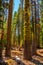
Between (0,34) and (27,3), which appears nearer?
(27,3)

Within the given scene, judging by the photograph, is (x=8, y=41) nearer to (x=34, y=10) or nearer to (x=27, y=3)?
(x=27, y=3)

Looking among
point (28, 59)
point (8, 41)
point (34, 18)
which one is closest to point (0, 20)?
point (28, 59)

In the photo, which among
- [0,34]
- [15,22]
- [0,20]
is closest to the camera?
[0,20]

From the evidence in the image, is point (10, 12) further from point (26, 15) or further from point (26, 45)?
point (26, 45)

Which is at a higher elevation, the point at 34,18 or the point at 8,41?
the point at 34,18

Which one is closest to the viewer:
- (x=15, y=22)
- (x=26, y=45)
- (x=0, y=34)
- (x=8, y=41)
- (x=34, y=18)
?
(x=26, y=45)

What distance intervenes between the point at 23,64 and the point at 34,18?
15.7m

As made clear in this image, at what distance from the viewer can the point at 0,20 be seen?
42.9 feet

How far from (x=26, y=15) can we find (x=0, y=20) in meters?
2.46

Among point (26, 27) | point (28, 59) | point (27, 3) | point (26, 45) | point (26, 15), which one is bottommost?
point (28, 59)

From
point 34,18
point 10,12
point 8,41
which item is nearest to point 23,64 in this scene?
point 8,41

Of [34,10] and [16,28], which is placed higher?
[34,10]

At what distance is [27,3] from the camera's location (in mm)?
14477

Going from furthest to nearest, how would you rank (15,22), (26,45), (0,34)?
(15,22), (0,34), (26,45)
